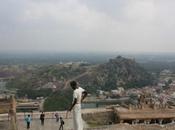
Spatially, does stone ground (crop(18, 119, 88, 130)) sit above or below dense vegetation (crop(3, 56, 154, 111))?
above

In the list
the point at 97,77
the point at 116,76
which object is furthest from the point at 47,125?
the point at 116,76

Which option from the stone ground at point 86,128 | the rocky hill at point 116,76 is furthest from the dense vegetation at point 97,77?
the stone ground at point 86,128

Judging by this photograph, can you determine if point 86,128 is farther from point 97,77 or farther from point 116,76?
point 116,76

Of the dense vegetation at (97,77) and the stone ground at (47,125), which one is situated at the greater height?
→ the stone ground at (47,125)

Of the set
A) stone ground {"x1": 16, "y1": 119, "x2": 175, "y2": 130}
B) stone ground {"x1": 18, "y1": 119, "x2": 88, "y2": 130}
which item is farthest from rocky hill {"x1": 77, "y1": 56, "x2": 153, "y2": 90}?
stone ground {"x1": 16, "y1": 119, "x2": 175, "y2": 130}

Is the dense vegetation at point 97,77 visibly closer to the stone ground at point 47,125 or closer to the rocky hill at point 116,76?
the rocky hill at point 116,76

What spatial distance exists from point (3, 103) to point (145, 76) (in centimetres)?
9488

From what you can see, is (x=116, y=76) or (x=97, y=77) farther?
(x=116, y=76)

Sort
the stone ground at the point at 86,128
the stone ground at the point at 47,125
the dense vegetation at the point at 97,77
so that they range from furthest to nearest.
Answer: the dense vegetation at the point at 97,77 < the stone ground at the point at 47,125 < the stone ground at the point at 86,128

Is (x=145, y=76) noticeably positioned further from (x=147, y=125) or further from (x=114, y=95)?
(x=147, y=125)

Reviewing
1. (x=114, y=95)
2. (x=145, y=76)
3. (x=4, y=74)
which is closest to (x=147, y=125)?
(x=114, y=95)

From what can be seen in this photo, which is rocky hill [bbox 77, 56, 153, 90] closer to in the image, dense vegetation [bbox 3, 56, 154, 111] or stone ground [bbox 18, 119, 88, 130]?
dense vegetation [bbox 3, 56, 154, 111]

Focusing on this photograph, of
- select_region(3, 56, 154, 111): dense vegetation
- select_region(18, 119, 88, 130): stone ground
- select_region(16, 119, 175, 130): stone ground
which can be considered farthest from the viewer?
select_region(3, 56, 154, 111): dense vegetation

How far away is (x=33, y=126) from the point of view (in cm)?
1794
